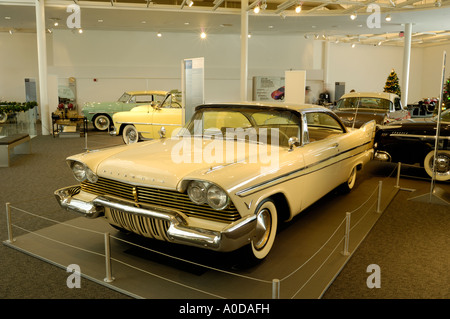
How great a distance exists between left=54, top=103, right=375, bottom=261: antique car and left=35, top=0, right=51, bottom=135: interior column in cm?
1077

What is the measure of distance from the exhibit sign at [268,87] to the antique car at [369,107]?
33.2ft

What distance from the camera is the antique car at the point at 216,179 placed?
9.45 ft

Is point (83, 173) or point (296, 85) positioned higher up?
point (296, 85)

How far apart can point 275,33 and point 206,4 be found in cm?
589

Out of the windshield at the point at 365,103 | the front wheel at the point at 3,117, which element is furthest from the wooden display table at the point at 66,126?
the windshield at the point at 365,103

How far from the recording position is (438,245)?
3.92m

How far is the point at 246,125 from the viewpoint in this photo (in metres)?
4.54

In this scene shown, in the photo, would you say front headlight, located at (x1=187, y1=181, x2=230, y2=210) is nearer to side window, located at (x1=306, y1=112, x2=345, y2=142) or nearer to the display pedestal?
side window, located at (x1=306, y1=112, x2=345, y2=142)

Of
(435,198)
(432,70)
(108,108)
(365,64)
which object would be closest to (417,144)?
(435,198)

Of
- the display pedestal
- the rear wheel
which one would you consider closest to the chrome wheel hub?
the rear wheel

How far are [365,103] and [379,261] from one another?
687cm

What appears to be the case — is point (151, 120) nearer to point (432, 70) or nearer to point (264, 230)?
point (264, 230)

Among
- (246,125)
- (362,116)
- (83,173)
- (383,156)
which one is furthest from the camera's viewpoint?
(362,116)

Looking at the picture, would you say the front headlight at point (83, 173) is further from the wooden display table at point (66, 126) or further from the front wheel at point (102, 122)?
the front wheel at point (102, 122)
